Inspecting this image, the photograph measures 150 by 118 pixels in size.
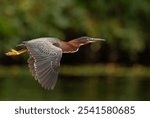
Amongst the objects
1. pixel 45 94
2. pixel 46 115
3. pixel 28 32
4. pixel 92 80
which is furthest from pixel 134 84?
pixel 46 115

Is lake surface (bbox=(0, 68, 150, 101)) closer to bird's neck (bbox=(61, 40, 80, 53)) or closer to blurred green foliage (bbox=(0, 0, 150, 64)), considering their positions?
blurred green foliage (bbox=(0, 0, 150, 64))

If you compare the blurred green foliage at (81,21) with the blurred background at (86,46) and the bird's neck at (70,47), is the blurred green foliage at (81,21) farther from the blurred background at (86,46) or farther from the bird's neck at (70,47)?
the bird's neck at (70,47)

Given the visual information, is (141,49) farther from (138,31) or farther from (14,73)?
(14,73)

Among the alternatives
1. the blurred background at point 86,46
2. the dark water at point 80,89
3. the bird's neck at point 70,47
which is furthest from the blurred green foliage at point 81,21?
the bird's neck at point 70,47

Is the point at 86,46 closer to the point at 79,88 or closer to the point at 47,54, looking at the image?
the point at 79,88

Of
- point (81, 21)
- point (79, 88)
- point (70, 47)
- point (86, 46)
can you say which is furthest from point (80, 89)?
point (70, 47)

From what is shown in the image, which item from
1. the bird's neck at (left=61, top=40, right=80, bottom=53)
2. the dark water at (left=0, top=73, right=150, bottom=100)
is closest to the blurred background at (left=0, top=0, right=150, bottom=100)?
the dark water at (left=0, top=73, right=150, bottom=100)

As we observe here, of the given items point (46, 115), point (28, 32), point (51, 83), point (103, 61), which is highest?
point (51, 83)
